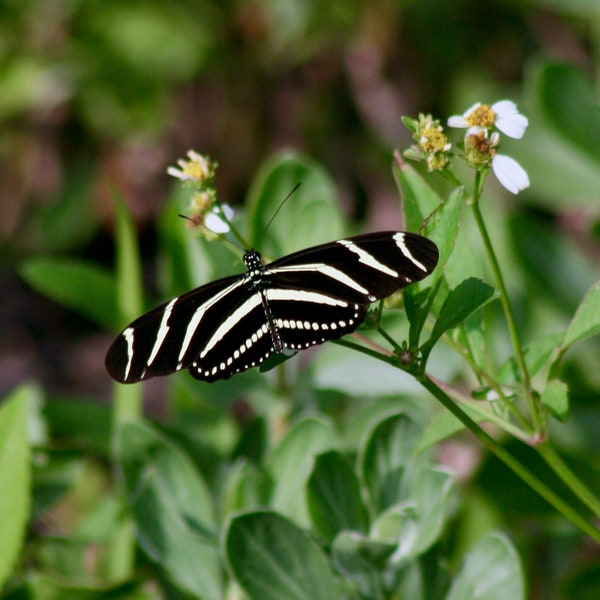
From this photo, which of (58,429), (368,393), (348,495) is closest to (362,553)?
(348,495)

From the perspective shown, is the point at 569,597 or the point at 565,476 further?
the point at 569,597

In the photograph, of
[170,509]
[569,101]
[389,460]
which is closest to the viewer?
[389,460]

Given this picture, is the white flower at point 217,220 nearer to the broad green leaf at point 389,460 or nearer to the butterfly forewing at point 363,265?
the butterfly forewing at point 363,265

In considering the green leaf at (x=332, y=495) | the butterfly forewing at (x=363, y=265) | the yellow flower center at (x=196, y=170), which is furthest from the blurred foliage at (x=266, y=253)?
the yellow flower center at (x=196, y=170)

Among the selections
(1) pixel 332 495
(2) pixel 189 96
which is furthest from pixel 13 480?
(2) pixel 189 96

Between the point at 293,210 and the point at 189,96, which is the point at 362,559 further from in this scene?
the point at 189,96

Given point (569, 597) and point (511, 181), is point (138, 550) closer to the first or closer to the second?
point (569, 597)
